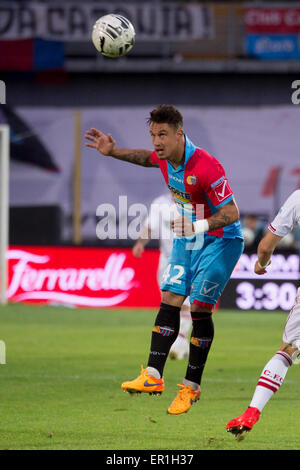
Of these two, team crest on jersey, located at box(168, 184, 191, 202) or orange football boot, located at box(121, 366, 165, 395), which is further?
team crest on jersey, located at box(168, 184, 191, 202)

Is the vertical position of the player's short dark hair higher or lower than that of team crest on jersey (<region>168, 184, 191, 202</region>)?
higher

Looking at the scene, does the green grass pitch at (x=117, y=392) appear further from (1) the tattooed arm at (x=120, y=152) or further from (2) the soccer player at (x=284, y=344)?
(1) the tattooed arm at (x=120, y=152)

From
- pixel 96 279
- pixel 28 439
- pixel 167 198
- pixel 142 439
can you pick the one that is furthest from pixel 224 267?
pixel 96 279

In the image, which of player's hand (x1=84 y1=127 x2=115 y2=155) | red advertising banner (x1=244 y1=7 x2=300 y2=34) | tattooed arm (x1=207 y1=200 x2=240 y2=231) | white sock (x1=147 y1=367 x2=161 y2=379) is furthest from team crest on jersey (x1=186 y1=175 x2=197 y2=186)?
red advertising banner (x1=244 y1=7 x2=300 y2=34)

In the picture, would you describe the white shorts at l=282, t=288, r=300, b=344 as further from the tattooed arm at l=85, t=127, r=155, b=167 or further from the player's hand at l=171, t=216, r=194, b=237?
the tattooed arm at l=85, t=127, r=155, b=167

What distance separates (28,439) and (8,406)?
1558mm

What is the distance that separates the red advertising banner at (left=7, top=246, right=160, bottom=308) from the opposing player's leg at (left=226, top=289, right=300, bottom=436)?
1156 cm

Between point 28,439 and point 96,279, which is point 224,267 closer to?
point 28,439

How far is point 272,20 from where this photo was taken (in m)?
25.7

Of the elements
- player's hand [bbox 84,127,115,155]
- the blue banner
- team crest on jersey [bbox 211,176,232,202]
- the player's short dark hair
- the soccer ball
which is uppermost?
the blue banner

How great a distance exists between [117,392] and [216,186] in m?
2.81

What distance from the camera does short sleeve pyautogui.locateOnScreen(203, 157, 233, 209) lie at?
6.84m

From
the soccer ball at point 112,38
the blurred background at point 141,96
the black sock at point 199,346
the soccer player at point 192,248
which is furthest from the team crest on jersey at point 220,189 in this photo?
the blurred background at point 141,96

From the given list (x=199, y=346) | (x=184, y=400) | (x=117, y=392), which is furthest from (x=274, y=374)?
(x=117, y=392)
